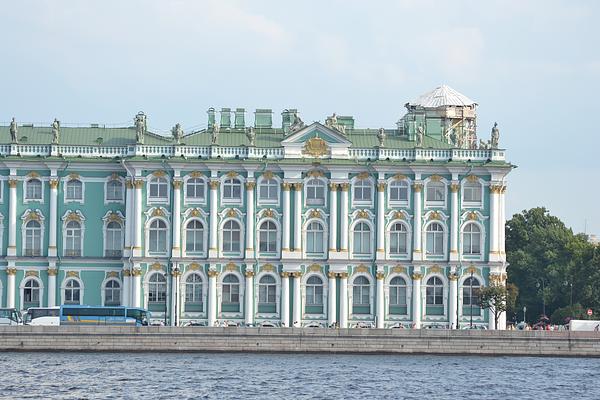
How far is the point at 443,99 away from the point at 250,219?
24.0m

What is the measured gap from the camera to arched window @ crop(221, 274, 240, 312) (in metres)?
125

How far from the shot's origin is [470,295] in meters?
125

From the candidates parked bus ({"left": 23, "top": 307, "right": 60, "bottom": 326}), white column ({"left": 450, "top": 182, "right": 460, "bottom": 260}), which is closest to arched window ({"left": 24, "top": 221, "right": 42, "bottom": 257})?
parked bus ({"left": 23, "top": 307, "right": 60, "bottom": 326})

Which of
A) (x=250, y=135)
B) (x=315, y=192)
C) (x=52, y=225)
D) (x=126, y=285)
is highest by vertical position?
(x=250, y=135)

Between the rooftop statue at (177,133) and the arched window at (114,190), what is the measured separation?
13.5 ft

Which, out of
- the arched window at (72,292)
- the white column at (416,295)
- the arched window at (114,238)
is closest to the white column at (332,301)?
the white column at (416,295)

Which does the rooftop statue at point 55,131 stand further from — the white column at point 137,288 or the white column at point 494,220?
the white column at point 494,220

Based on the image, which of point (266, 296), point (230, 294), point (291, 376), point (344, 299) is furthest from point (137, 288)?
point (291, 376)

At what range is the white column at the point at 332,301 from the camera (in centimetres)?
12450

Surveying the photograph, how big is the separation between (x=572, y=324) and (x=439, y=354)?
867 centimetres

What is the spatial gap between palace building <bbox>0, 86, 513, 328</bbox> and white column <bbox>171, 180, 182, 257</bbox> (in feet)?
0.25

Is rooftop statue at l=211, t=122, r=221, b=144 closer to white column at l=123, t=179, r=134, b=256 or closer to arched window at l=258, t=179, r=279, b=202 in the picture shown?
arched window at l=258, t=179, r=279, b=202

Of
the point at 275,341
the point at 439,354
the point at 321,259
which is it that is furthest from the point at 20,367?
the point at 321,259

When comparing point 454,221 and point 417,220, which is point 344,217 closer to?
point 417,220
